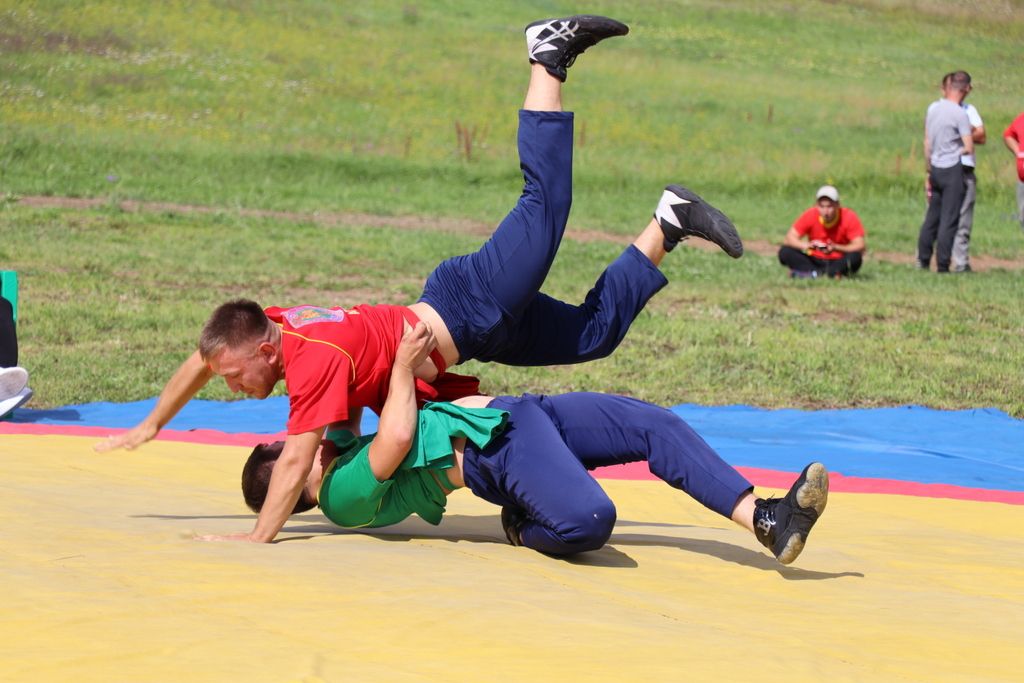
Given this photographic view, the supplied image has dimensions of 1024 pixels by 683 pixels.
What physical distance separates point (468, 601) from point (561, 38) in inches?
92.3

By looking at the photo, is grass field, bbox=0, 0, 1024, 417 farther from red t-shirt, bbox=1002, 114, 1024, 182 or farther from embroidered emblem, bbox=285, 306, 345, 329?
embroidered emblem, bbox=285, 306, 345, 329

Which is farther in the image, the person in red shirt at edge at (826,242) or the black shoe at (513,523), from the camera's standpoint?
the person in red shirt at edge at (826,242)

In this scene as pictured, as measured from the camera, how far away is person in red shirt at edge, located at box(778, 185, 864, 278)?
12.6m

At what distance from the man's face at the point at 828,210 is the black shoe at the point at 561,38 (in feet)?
26.2

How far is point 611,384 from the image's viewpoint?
8273mm

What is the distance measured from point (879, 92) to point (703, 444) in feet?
86.9

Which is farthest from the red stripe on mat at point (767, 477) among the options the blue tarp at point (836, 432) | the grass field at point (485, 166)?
the grass field at point (485, 166)

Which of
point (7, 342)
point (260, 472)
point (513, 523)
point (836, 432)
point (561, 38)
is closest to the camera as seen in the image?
point (513, 523)

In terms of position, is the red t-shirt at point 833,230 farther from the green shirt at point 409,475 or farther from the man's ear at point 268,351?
the man's ear at point 268,351

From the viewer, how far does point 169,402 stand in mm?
4535

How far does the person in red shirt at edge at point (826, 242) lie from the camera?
41.5 feet

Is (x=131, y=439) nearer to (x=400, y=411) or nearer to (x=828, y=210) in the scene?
(x=400, y=411)

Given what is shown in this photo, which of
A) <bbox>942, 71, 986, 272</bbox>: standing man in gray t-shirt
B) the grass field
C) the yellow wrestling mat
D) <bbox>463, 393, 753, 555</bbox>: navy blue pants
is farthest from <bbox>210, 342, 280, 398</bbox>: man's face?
<bbox>942, 71, 986, 272</bbox>: standing man in gray t-shirt

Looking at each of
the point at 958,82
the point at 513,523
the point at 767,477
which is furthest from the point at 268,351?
the point at 958,82
